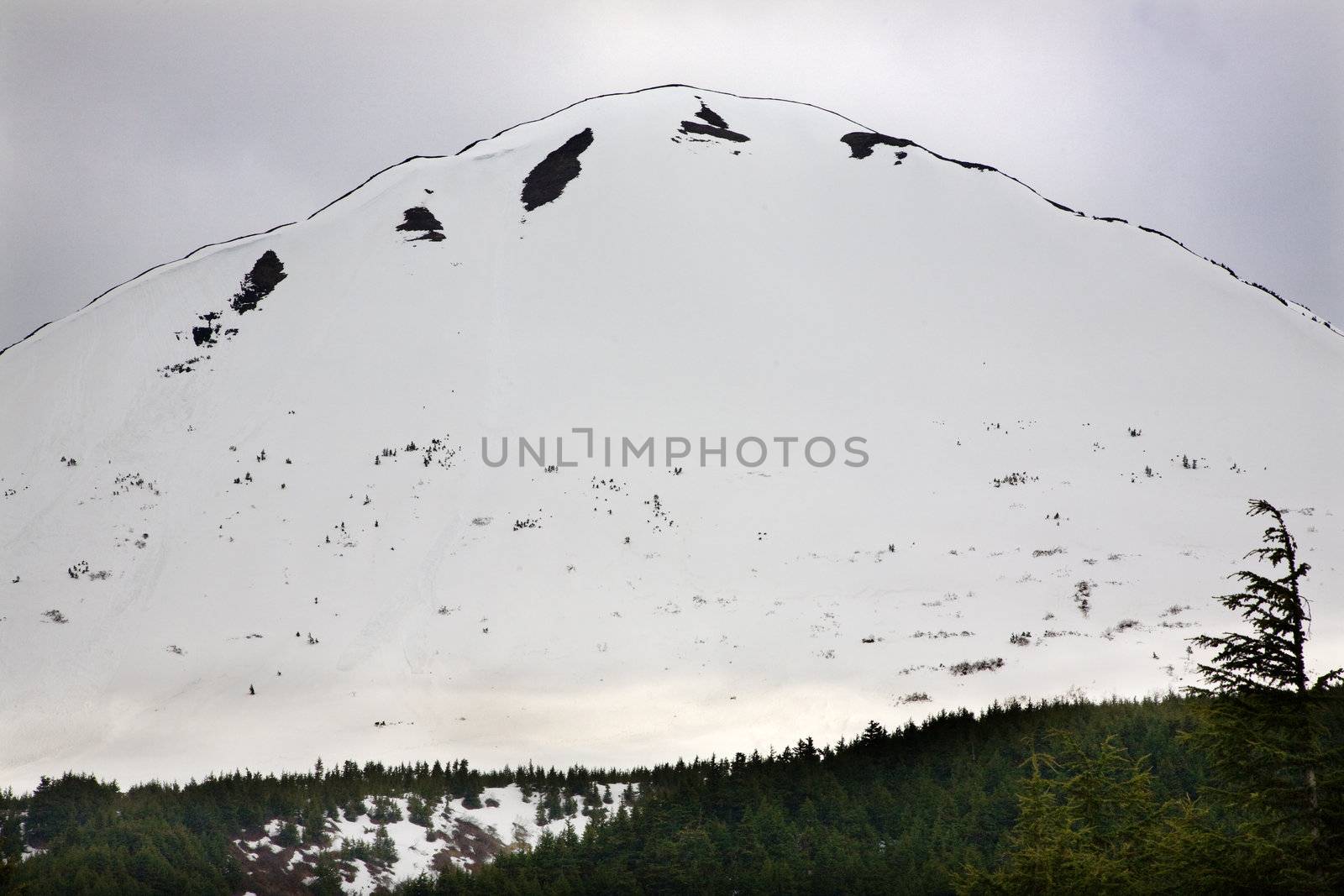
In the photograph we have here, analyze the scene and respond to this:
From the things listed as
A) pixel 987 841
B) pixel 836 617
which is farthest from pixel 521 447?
pixel 987 841

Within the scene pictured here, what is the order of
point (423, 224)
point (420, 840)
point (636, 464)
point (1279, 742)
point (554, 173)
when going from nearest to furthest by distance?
point (1279, 742) < point (420, 840) < point (636, 464) < point (423, 224) < point (554, 173)

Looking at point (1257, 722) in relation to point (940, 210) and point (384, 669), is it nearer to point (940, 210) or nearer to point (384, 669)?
point (384, 669)

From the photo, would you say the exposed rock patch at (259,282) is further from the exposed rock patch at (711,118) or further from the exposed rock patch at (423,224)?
the exposed rock patch at (711,118)

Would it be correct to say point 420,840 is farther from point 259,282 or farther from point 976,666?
point 259,282

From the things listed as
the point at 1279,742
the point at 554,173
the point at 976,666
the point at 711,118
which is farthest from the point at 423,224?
the point at 1279,742

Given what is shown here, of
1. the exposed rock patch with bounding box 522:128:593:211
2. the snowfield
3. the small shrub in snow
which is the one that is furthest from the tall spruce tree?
the exposed rock patch with bounding box 522:128:593:211

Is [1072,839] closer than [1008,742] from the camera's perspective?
Yes
